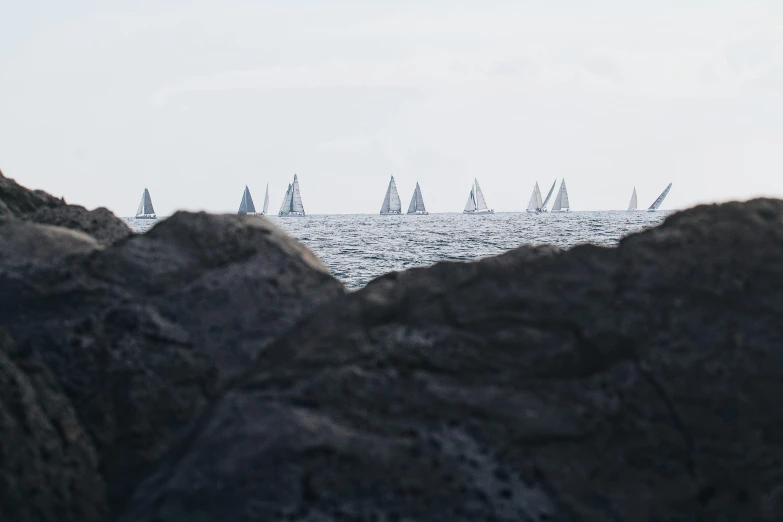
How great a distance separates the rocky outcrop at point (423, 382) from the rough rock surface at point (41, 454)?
11 mm

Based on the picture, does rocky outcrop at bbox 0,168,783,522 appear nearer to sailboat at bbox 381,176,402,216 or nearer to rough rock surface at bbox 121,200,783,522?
rough rock surface at bbox 121,200,783,522

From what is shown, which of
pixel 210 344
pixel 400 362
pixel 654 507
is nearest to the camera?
pixel 654 507

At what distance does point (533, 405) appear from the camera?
3.98m

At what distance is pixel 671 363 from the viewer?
4008mm

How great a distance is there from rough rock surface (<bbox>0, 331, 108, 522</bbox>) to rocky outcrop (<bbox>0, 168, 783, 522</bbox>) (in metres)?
0.01

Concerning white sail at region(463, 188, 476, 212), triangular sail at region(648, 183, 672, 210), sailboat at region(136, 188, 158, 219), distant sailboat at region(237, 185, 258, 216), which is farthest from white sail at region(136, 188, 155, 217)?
triangular sail at region(648, 183, 672, 210)

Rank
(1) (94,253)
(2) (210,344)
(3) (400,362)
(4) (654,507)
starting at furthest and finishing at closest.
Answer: (1) (94,253) < (2) (210,344) < (3) (400,362) < (4) (654,507)

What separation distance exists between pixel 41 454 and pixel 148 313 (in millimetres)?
895

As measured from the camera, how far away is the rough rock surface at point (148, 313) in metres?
4.45

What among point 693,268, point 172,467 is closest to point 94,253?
point 172,467

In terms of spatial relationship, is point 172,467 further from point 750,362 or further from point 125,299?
point 750,362

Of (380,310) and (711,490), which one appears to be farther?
(380,310)

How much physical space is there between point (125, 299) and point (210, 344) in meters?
0.55

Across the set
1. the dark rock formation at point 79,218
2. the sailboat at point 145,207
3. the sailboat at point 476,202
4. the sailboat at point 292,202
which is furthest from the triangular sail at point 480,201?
the dark rock formation at point 79,218
